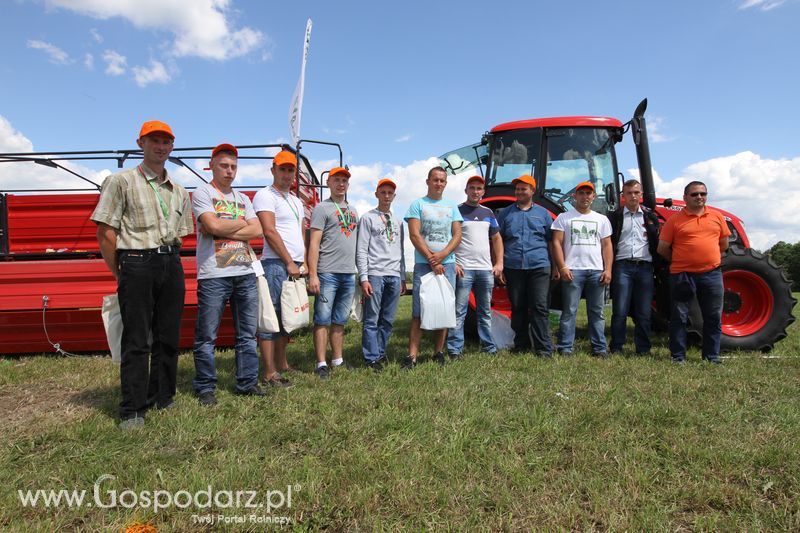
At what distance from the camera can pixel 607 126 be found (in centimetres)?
552

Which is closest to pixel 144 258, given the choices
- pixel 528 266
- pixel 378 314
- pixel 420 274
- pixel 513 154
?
pixel 378 314

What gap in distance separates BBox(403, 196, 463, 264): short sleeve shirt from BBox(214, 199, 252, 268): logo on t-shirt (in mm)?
1626

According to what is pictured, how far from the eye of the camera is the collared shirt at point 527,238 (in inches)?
187

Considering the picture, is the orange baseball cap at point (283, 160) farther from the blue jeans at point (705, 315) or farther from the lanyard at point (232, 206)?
the blue jeans at point (705, 315)

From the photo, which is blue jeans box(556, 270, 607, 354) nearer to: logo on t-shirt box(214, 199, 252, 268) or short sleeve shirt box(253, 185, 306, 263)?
short sleeve shirt box(253, 185, 306, 263)

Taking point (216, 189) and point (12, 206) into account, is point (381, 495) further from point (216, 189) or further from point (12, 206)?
point (12, 206)

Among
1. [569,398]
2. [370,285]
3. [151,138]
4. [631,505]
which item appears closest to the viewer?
[631,505]

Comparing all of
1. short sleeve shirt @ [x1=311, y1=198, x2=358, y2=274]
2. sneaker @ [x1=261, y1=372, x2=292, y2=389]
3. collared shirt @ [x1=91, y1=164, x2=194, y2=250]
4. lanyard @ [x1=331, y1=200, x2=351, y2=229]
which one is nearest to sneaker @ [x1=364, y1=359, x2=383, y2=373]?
sneaker @ [x1=261, y1=372, x2=292, y2=389]

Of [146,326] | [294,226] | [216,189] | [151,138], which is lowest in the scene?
[146,326]

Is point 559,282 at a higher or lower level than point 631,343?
higher

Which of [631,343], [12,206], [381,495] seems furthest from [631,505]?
[12,206]

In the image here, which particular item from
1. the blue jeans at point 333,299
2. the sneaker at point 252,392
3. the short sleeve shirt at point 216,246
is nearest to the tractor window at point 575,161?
the blue jeans at point 333,299

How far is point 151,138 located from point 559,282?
14.0 feet

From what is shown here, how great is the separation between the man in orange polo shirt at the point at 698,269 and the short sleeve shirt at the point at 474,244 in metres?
1.80
